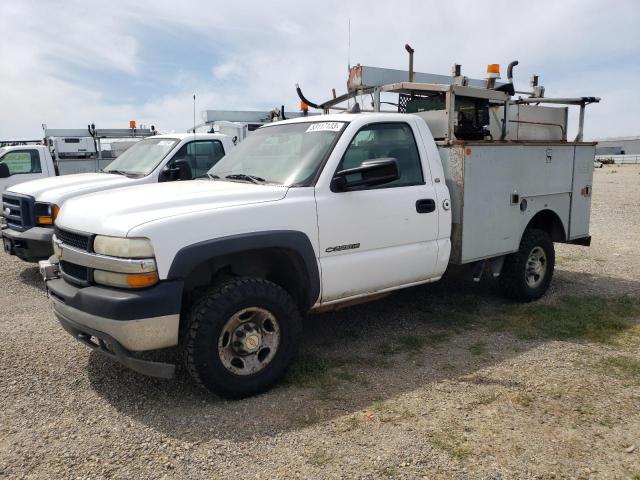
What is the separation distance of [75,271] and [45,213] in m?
3.31

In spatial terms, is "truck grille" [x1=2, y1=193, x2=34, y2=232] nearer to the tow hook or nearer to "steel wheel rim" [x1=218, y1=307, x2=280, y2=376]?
the tow hook

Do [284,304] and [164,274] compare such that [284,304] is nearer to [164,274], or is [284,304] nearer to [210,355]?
[210,355]

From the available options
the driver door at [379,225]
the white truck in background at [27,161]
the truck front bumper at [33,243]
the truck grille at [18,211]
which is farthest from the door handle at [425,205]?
the white truck in background at [27,161]

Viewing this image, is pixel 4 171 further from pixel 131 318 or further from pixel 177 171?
pixel 131 318

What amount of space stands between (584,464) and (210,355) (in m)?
2.19

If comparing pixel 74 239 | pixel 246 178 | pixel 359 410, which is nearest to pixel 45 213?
pixel 74 239

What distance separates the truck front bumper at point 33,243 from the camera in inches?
246

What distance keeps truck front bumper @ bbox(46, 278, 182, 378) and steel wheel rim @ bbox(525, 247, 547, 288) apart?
392 cm

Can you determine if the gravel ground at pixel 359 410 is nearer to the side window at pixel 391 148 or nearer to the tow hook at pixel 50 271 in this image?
the tow hook at pixel 50 271

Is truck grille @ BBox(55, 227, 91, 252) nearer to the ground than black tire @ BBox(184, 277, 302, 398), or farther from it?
farther from it

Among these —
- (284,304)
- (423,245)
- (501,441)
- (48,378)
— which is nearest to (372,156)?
(423,245)

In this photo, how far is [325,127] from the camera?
14.1 feet

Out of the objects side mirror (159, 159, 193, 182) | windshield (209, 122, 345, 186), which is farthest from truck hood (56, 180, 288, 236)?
side mirror (159, 159, 193, 182)

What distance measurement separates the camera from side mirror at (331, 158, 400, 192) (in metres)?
3.73
